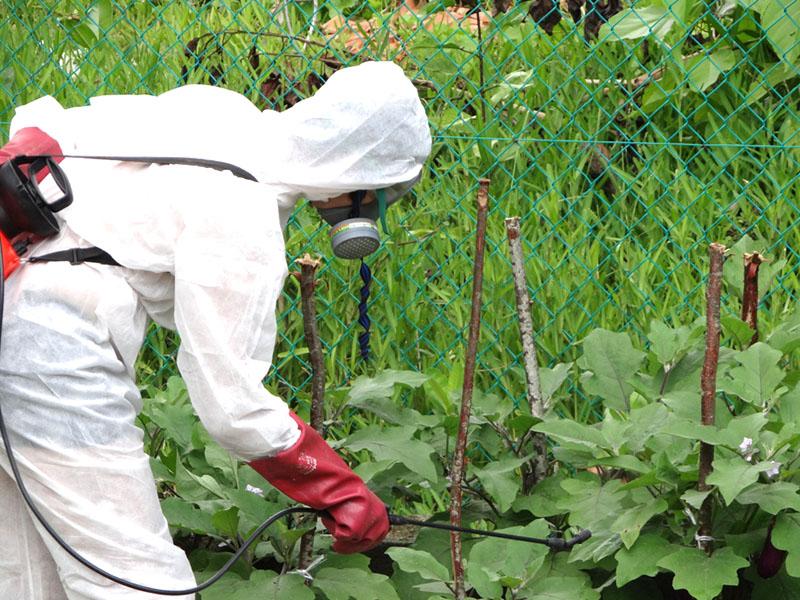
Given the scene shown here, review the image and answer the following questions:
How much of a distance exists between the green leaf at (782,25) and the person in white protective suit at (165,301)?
1961 millimetres

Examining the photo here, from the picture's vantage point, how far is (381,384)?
3.23 metres

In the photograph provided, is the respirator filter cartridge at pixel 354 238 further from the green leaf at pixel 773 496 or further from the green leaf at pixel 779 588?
the green leaf at pixel 779 588

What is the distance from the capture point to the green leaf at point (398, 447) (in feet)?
10.2

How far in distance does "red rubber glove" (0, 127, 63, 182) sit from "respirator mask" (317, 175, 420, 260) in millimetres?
566

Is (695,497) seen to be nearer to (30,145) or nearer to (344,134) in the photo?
(344,134)

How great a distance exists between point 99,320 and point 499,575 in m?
0.97

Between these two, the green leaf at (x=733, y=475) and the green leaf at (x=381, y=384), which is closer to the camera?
the green leaf at (x=733, y=475)

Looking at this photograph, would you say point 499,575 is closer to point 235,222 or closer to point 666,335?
point 666,335

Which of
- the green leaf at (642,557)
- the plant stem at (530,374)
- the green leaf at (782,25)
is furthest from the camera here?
the green leaf at (782,25)

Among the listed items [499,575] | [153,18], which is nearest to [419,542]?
[499,575]

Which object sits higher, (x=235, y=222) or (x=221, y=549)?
(x=235, y=222)

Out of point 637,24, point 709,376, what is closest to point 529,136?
point 637,24

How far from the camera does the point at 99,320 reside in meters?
2.66

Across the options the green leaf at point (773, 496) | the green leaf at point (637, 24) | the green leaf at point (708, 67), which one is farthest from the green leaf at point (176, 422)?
the green leaf at point (708, 67)
